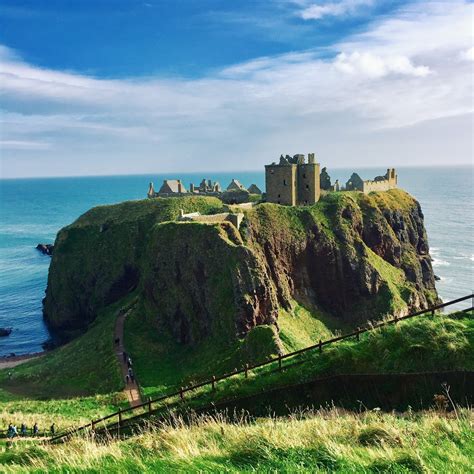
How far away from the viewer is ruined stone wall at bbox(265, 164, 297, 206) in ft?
244

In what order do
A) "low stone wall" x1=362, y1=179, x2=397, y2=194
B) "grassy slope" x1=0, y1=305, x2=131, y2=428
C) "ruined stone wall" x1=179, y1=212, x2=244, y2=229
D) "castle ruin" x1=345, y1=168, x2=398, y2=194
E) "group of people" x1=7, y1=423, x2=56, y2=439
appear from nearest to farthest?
"group of people" x1=7, y1=423, x2=56, y2=439
"grassy slope" x1=0, y1=305, x2=131, y2=428
"ruined stone wall" x1=179, y1=212, x2=244, y2=229
"castle ruin" x1=345, y1=168, x2=398, y2=194
"low stone wall" x1=362, y1=179, x2=397, y2=194

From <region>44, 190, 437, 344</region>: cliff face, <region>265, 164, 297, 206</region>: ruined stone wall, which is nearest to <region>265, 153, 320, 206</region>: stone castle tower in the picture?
<region>265, 164, 297, 206</region>: ruined stone wall

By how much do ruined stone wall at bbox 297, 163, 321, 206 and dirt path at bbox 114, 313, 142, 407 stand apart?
35.2 metres

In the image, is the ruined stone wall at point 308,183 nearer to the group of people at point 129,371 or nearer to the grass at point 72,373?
the grass at point 72,373

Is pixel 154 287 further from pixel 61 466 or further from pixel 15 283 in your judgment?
pixel 15 283

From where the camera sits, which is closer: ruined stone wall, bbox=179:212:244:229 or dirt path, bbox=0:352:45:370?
ruined stone wall, bbox=179:212:244:229

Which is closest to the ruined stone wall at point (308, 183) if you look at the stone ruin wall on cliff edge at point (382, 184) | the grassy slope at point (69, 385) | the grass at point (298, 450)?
the stone ruin wall on cliff edge at point (382, 184)

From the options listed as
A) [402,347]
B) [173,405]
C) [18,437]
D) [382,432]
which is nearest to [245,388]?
[173,405]

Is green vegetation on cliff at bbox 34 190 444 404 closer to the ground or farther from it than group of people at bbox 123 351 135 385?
farther from it

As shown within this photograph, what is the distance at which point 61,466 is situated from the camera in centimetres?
1110

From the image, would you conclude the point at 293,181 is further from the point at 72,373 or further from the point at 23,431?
the point at 23,431

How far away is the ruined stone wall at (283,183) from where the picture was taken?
74.3 metres

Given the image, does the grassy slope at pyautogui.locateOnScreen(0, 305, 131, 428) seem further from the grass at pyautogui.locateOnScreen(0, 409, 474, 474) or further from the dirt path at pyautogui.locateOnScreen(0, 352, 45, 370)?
the grass at pyautogui.locateOnScreen(0, 409, 474, 474)

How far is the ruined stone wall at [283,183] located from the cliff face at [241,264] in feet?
15.2
